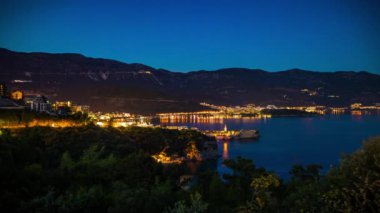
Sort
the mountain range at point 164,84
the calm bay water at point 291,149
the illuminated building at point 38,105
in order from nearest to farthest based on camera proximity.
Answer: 1. the calm bay water at point 291,149
2. the illuminated building at point 38,105
3. the mountain range at point 164,84

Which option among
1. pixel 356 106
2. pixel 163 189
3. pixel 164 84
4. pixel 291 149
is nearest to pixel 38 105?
pixel 291 149

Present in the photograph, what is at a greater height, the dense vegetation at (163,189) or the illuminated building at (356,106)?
the illuminated building at (356,106)

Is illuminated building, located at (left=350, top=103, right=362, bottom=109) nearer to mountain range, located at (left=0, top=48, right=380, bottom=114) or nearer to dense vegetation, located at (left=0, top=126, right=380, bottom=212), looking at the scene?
mountain range, located at (left=0, top=48, right=380, bottom=114)

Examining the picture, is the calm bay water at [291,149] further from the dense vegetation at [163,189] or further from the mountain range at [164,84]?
the mountain range at [164,84]

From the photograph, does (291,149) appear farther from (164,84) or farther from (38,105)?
(164,84)

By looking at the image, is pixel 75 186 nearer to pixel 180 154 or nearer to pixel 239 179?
pixel 239 179

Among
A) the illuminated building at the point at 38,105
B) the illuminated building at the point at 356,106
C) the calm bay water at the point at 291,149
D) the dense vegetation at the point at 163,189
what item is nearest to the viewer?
the dense vegetation at the point at 163,189

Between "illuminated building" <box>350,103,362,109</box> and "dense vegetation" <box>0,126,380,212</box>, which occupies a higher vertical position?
"illuminated building" <box>350,103,362,109</box>

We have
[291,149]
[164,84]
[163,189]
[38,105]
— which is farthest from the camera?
[164,84]

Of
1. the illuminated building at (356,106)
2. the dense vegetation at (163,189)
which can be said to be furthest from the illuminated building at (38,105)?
the illuminated building at (356,106)

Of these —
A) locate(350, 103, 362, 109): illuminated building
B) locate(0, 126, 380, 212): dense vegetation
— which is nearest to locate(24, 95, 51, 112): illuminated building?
locate(0, 126, 380, 212): dense vegetation
